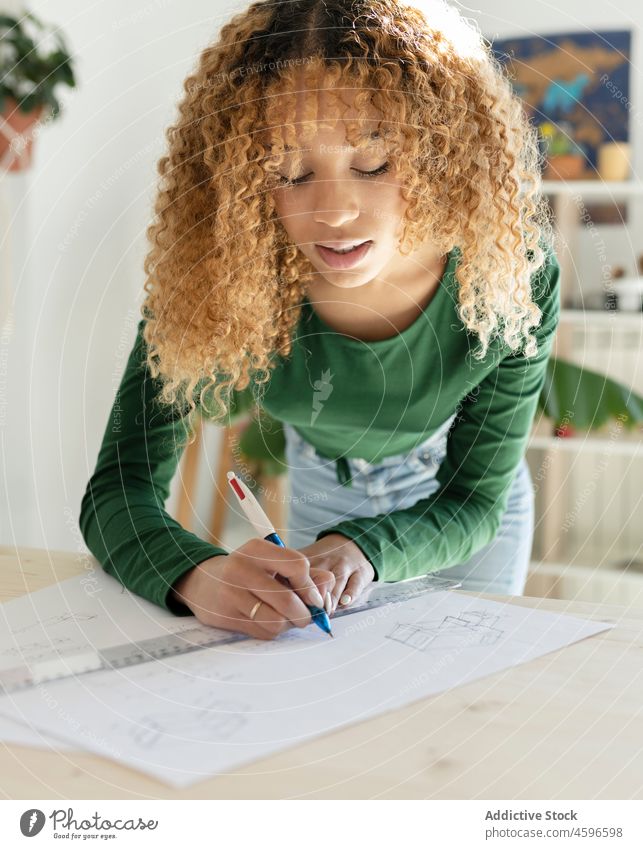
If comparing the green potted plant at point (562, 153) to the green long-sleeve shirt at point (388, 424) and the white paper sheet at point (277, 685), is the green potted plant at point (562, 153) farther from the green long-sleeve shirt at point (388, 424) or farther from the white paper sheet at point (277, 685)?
the white paper sheet at point (277, 685)

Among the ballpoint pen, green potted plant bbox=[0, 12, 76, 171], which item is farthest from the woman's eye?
green potted plant bbox=[0, 12, 76, 171]

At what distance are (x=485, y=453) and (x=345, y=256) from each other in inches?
8.0

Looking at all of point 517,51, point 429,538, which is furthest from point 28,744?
point 517,51

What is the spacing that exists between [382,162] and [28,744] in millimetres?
458

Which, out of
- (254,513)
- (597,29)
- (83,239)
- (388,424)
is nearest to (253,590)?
(254,513)

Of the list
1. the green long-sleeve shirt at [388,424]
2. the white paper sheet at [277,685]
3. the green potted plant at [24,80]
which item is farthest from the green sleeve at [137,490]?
the green potted plant at [24,80]

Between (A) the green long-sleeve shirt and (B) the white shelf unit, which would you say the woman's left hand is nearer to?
(A) the green long-sleeve shirt

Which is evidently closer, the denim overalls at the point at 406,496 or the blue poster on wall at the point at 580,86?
the denim overalls at the point at 406,496

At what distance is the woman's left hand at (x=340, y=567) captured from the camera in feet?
1.91

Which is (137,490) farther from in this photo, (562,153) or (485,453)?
(562,153)

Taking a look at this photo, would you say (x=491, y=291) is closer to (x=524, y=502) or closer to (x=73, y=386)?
(x=524, y=502)

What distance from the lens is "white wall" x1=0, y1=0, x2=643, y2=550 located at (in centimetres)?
166
